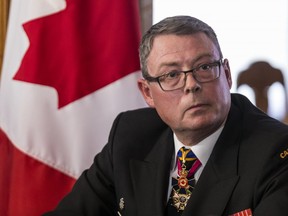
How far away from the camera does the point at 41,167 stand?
8.09 feet

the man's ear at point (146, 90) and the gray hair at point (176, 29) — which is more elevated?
the gray hair at point (176, 29)

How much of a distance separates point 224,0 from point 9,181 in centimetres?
152

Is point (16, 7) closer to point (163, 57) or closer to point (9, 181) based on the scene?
point (9, 181)

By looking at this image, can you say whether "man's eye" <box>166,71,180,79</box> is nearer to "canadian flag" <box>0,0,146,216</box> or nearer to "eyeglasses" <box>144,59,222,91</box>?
"eyeglasses" <box>144,59,222,91</box>

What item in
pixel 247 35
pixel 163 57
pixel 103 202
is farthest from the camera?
pixel 247 35

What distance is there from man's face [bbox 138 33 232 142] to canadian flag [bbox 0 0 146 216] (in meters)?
0.73

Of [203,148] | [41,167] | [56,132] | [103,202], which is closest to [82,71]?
[56,132]

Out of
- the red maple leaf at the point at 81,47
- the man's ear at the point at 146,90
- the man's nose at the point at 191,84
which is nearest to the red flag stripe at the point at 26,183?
the red maple leaf at the point at 81,47

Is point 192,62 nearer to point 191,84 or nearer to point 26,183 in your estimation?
point 191,84

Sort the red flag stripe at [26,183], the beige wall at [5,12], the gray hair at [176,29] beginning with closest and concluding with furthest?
the gray hair at [176,29] → the red flag stripe at [26,183] → the beige wall at [5,12]

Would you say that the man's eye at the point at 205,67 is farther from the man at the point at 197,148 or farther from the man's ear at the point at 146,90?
the man's ear at the point at 146,90

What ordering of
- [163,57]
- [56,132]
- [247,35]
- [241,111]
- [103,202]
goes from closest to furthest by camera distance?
[163,57] < [241,111] < [103,202] < [56,132] < [247,35]

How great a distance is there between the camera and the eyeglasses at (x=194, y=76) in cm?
171

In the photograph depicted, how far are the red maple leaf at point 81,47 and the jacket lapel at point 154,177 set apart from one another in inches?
24.0
